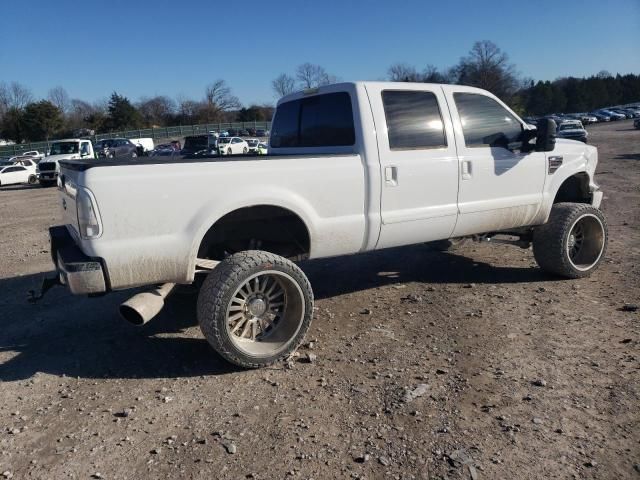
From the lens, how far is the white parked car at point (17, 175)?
91.4 ft

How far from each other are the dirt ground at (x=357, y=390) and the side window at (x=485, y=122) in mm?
1567

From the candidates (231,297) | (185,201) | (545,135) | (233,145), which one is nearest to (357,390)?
(231,297)

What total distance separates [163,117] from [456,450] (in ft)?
315

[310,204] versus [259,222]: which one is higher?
[310,204]

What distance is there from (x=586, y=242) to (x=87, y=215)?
5.25 metres

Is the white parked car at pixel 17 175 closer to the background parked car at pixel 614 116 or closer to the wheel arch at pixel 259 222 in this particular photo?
the wheel arch at pixel 259 222

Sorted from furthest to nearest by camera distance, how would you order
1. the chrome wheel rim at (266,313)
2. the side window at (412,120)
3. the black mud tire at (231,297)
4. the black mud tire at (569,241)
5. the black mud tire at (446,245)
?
the black mud tire at (446,245) < the black mud tire at (569,241) < the side window at (412,120) < the chrome wheel rim at (266,313) < the black mud tire at (231,297)

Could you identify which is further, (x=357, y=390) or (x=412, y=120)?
(x=412, y=120)

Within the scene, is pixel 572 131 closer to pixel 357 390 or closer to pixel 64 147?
pixel 64 147

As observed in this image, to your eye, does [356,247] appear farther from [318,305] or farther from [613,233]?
[613,233]

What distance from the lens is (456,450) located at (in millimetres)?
2801

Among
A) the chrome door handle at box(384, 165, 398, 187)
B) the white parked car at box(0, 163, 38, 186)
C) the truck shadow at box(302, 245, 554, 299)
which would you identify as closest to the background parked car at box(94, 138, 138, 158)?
the white parked car at box(0, 163, 38, 186)

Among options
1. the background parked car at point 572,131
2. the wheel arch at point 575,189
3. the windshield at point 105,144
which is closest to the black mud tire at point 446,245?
the wheel arch at point 575,189

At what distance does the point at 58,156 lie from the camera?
27312mm
